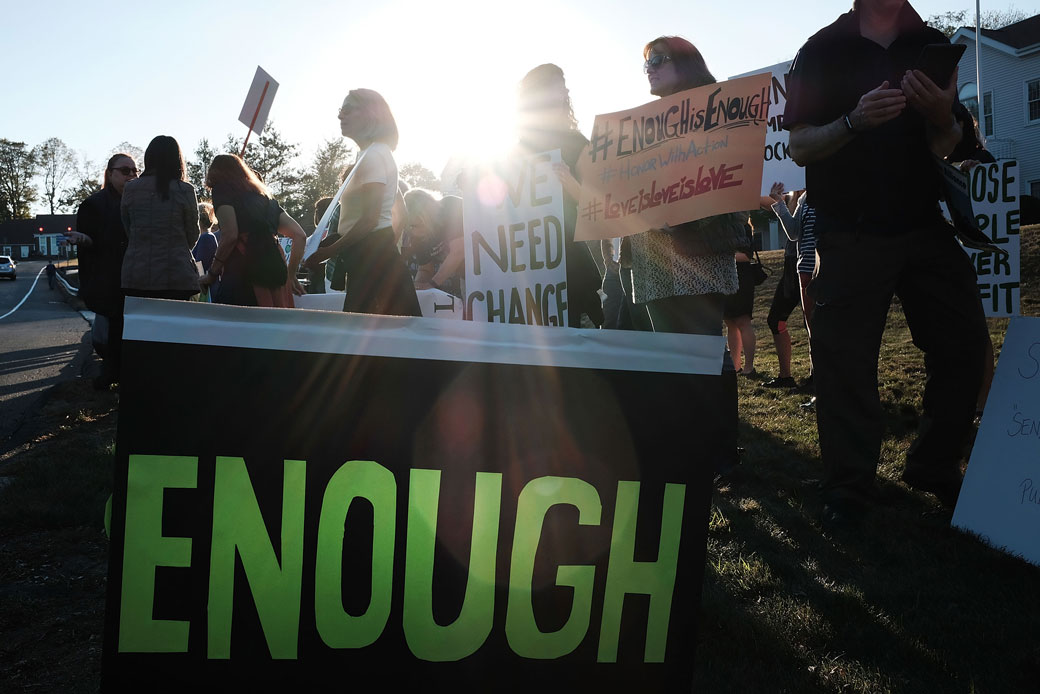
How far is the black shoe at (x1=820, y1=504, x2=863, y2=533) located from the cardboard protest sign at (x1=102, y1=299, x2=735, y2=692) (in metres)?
1.97

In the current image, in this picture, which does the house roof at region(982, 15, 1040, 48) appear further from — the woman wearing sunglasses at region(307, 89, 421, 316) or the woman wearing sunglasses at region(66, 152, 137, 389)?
the woman wearing sunglasses at region(307, 89, 421, 316)

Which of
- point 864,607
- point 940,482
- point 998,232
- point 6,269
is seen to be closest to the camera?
point 864,607

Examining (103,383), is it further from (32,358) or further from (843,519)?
(843,519)

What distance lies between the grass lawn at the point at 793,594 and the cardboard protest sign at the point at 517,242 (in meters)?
1.24

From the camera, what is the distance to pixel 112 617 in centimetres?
143

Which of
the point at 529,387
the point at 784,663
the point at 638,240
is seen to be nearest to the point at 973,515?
the point at 784,663

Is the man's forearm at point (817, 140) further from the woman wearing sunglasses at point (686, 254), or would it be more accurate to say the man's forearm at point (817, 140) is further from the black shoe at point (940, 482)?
the black shoe at point (940, 482)

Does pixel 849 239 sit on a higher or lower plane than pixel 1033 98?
lower

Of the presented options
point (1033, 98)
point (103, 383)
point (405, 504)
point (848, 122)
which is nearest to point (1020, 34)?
point (1033, 98)

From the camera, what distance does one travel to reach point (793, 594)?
2.74 meters

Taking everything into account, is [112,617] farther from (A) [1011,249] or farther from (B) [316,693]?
(A) [1011,249]

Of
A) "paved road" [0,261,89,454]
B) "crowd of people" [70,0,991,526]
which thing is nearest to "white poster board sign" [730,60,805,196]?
"crowd of people" [70,0,991,526]

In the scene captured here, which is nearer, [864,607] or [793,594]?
[864,607]

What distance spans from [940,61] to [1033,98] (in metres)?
30.5
